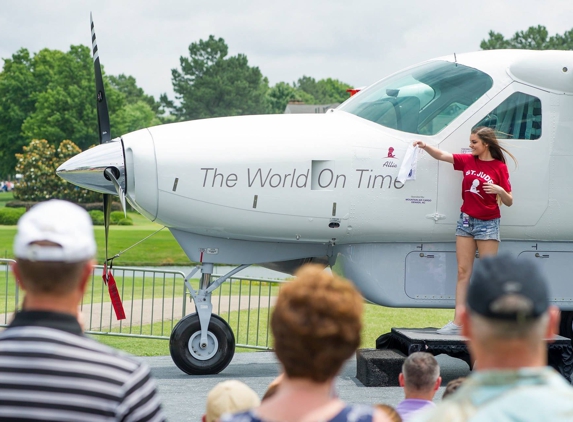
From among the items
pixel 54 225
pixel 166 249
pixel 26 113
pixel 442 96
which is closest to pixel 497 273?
pixel 54 225

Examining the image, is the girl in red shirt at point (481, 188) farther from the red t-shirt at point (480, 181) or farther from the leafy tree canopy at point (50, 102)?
the leafy tree canopy at point (50, 102)

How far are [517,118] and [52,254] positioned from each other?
6.34 meters

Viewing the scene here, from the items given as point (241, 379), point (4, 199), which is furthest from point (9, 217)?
point (4, 199)

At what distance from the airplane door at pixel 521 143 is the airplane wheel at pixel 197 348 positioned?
2341mm

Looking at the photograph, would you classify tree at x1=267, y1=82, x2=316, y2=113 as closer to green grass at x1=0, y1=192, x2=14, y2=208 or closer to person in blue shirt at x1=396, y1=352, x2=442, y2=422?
green grass at x1=0, y1=192, x2=14, y2=208

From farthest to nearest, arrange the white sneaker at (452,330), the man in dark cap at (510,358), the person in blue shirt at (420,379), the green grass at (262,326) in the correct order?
the green grass at (262,326), the white sneaker at (452,330), the person in blue shirt at (420,379), the man in dark cap at (510,358)

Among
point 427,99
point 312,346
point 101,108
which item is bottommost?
point 312,346

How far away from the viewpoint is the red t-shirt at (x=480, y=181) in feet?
24.9

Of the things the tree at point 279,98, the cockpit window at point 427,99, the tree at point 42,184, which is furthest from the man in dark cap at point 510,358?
the tree at point 279,98

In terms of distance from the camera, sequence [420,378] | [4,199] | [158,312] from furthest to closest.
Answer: [4,199] < [158,312] < [420,378]

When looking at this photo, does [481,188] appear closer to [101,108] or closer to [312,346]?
[101,108]

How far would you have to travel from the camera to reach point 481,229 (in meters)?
7.65

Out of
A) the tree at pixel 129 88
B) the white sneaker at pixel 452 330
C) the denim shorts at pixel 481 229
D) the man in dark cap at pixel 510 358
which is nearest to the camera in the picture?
the man in dark cap at pixel 510 358

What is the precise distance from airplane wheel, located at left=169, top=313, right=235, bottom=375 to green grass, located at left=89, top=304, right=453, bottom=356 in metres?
2.14
